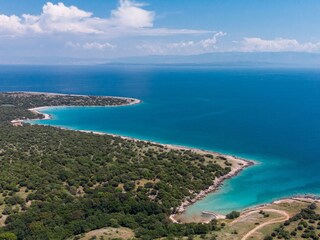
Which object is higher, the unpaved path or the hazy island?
the hazy island

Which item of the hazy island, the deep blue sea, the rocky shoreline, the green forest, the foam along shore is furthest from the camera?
the deep blue sea

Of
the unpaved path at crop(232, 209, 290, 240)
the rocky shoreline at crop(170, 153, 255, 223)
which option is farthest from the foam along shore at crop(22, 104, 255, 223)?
the unpaved path at crop(232, 209, 290, 240)

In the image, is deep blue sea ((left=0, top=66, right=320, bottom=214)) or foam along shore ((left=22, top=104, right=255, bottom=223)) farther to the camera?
deep blue sea ((left=0, top=66, right=320, bottom=214))

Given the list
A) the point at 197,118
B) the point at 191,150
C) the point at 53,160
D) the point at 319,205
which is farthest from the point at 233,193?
the point at 197,118

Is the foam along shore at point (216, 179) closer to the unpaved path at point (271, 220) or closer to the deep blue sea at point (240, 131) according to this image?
the deep blue sea at point (240, 131)

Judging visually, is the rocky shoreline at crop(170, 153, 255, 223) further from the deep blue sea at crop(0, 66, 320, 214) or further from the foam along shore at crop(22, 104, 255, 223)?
the deep blue sea at crop(0, 66, 320, 214)

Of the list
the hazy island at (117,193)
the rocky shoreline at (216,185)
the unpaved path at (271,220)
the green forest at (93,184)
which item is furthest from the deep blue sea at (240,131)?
the green forest at (93,184)

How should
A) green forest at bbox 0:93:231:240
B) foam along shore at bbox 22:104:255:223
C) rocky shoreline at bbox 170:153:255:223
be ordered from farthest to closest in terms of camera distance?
foam along shore at bbox 22:104:255:223, rocky shoreline at bbox 170:153:255:223, green forest at bbox 0:93:231:240

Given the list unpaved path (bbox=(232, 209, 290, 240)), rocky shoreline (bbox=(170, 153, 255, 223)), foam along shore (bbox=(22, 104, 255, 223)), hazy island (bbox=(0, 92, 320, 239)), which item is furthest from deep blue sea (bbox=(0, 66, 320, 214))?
hazy island (bbox=(0, 92, 320, 239))
